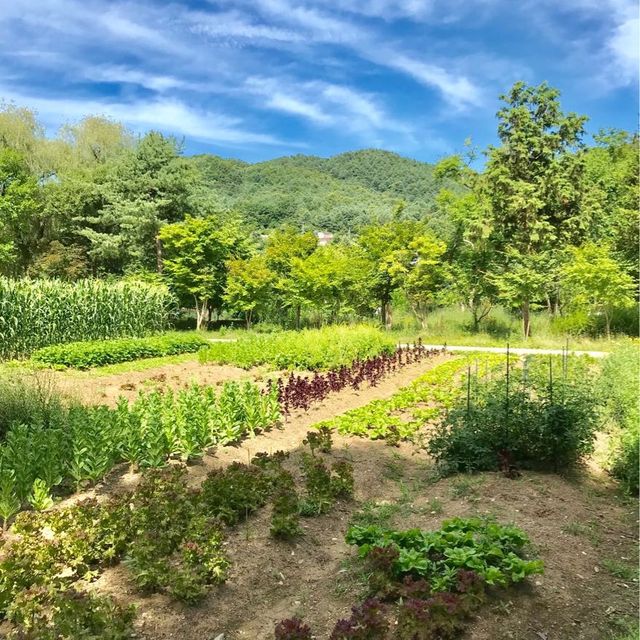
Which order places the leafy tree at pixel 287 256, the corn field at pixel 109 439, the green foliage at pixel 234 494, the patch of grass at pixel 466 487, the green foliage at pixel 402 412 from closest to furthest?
the green foliage at pixel 234 494 → the corn field at pixel 109 439 → the patch of grass at pixel 466 487 → the green foliage at pixel 402 412 → the leafy tree at pixel 287 256

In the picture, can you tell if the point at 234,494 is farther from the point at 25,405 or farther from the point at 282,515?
the point at 25,405

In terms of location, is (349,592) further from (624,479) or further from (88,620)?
(624,479)

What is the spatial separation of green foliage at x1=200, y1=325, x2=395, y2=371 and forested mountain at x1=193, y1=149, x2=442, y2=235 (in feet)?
103

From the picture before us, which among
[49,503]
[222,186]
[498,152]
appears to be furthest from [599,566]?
[222,186]

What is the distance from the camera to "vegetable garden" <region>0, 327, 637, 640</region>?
3.70 meters

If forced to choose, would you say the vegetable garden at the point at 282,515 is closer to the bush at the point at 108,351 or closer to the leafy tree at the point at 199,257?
the bush at the point at 108,351

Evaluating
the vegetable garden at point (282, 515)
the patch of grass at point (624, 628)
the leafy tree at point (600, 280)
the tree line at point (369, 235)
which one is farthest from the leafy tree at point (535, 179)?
the patch of grass at point (624, 628)

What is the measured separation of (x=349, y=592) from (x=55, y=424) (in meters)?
5.32

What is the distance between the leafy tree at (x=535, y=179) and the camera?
23734mm

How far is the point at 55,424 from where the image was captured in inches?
299

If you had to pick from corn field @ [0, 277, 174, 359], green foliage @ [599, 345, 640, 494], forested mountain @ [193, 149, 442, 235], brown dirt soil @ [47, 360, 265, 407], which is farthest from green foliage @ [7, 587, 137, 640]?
forested mountain @ [193, 149, 442, 235]

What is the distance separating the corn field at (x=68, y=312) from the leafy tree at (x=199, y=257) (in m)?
5.17

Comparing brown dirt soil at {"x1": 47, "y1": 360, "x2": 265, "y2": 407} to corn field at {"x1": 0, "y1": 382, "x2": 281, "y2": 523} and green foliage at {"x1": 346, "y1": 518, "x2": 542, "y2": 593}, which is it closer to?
corn field at {"x1": 0, "y1": 382, "x2": 281, "y2": 523}

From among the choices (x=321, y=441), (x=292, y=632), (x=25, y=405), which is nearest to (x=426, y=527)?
(x=292, y=632)
